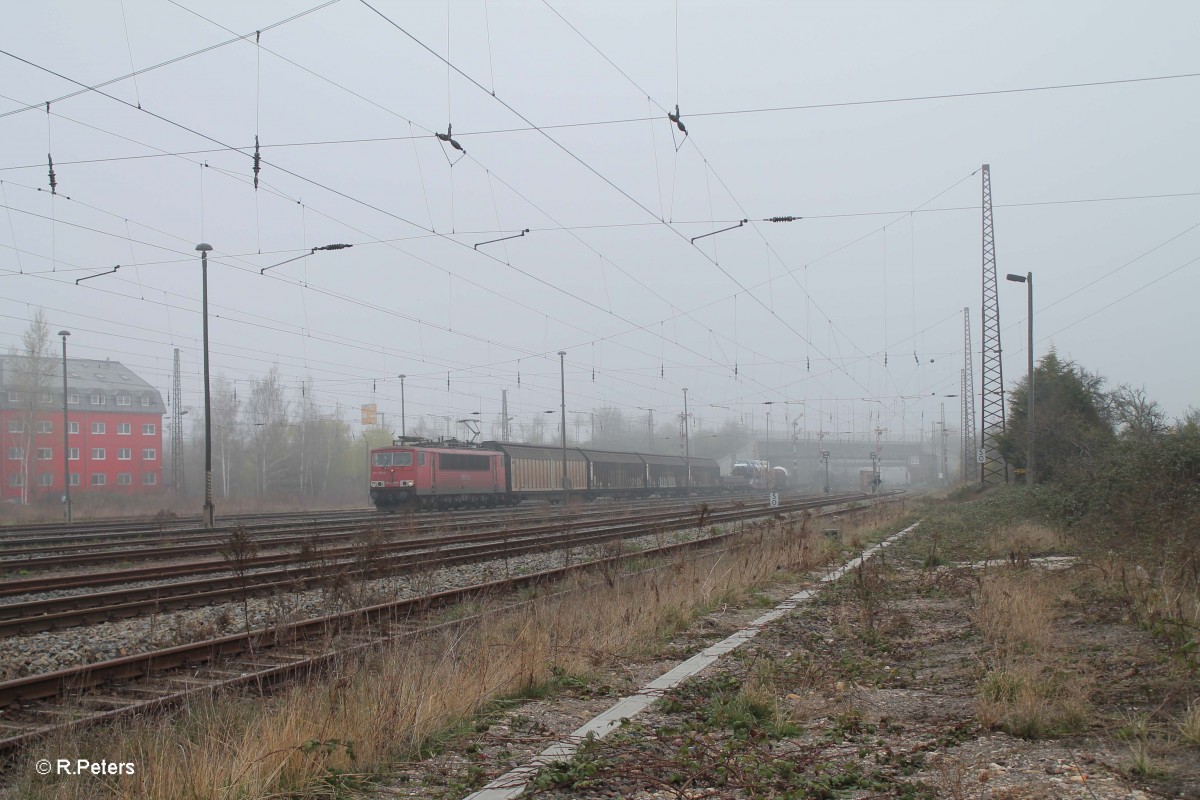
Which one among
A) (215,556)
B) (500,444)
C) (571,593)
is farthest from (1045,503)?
(500,444)

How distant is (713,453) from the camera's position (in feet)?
431

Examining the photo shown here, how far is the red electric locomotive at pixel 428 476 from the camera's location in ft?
133

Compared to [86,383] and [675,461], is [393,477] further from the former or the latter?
[86,383]

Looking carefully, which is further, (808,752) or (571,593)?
(571,593)

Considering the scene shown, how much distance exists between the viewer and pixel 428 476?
41.4 metres

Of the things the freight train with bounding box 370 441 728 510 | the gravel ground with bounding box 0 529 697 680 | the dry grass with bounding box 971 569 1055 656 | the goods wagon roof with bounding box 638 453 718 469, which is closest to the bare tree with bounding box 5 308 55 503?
the freight train with bounding box 370 441 728 510

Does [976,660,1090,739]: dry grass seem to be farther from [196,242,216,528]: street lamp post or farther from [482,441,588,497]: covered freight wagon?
[482,441,588,497]: covered freight wagon

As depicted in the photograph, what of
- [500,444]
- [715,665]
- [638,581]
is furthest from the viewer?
[500,444]

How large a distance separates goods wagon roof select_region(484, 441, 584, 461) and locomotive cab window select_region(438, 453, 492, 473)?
235cm

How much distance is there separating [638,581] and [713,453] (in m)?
118

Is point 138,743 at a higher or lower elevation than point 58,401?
lower

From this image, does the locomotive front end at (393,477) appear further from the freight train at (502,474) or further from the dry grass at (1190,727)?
the dry grass at (1190,727)

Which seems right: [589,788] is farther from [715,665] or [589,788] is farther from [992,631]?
[992,631]

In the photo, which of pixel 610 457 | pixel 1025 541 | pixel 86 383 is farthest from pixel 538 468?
pixel 86 383
